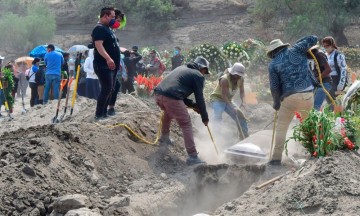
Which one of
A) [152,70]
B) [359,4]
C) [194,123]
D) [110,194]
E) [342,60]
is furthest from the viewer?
[359,4]

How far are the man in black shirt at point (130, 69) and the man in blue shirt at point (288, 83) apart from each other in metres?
9.29

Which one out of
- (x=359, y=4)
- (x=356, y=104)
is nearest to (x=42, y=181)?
(x=356, y=104)

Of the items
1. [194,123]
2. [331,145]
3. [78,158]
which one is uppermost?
[331,145]

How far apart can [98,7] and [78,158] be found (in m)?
34.5

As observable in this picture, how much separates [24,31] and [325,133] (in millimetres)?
32368

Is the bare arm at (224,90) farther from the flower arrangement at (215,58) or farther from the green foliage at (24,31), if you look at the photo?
the green foliage at (24,31)

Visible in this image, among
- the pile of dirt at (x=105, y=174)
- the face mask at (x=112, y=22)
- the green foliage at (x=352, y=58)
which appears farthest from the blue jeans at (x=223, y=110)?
the green foliage at (x=352, y=58)

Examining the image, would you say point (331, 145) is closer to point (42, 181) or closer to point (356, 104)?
point (356, 104)

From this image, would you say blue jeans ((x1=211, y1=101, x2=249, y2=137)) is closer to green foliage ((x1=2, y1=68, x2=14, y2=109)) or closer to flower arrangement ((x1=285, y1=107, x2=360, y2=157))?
flower arrangement ((x1=285, y1=107, x2=360, y2=157))

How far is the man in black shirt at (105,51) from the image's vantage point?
11.6m

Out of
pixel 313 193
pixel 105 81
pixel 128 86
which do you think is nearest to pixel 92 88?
pixel 128 86

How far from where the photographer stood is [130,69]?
2002 cm

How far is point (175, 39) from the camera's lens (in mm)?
41250

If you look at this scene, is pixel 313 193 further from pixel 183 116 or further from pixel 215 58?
pixel 215 58
